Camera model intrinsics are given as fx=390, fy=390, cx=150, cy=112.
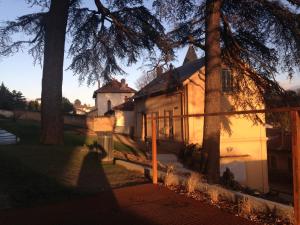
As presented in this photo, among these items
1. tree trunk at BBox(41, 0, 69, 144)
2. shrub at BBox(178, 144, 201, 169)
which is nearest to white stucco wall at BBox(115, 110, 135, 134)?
shrub at BBox(178, 144, 201, 169)

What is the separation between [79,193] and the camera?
8.52 meters

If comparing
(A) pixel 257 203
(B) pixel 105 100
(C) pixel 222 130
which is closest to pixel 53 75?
(C) pixel 222 130

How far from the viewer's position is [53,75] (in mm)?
16906

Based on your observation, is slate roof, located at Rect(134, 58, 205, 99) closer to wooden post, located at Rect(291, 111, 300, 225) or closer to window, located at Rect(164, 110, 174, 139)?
window, located at Rect(164, 110, 174, 139)

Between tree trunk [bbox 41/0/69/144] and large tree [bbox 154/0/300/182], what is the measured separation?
5567 millimetres

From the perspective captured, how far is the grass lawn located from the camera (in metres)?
8.16

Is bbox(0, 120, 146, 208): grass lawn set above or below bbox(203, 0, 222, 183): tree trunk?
below

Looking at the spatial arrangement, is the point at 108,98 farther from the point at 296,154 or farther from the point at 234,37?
the point at 296,154

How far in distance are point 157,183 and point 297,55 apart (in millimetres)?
7361

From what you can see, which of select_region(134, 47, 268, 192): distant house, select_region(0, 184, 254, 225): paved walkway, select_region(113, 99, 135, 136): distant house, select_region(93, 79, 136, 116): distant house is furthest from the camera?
select_region(93, 79, 136, 116): distant house

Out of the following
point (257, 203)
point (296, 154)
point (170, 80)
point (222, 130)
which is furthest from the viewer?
point (222, 130)

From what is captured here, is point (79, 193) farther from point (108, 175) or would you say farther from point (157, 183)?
point (108, 175)

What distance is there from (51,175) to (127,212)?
14.8ft

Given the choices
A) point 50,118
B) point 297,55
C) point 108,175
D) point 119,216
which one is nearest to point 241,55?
point 297,55
